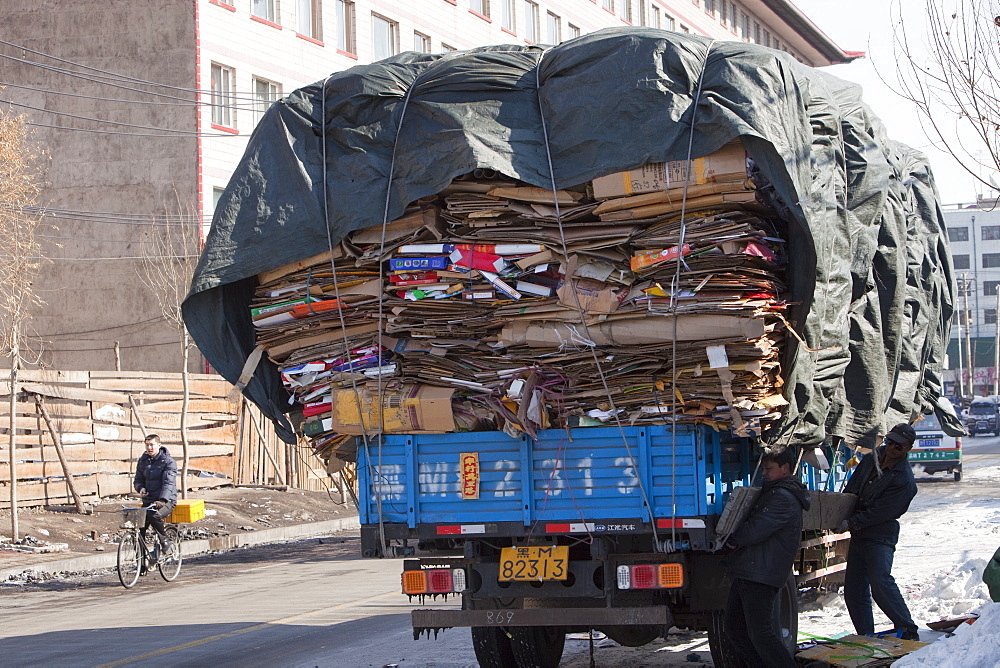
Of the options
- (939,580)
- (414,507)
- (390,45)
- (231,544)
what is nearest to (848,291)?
(414,507)

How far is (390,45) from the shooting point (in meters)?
36.8

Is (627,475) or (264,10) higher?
(264,10)

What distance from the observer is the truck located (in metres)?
6.77

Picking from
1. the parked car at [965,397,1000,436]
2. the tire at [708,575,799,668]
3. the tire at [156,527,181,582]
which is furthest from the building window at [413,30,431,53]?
the parked car at [965,397,1000,436]

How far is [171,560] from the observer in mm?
14781

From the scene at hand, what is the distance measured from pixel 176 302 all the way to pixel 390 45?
55.2 feet

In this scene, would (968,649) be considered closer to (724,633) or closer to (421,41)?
(724,633)

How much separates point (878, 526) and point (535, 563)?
2.93 m

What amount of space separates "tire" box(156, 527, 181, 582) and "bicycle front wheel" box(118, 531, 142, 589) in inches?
10.9

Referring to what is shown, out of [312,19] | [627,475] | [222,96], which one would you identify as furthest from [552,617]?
[312,19]

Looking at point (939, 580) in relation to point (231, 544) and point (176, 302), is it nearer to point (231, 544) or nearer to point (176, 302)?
point (231, 544)

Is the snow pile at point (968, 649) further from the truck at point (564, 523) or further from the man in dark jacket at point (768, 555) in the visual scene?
the truck at point (564, 523)

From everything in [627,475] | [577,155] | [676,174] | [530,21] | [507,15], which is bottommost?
[627,475]

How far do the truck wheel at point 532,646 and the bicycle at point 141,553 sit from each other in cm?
803
